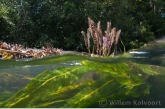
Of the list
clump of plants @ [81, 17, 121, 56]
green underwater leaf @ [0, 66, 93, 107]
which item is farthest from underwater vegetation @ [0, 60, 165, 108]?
clump of plants @ [81, 17, 121, 56]

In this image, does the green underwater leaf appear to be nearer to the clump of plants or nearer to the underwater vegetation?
the underwater vegetation

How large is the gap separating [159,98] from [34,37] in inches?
415

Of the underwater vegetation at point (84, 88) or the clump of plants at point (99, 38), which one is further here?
the clump of plants at point (99, 38)

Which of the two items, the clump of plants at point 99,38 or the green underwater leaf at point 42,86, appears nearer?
the green underwater leaf at point 42,86

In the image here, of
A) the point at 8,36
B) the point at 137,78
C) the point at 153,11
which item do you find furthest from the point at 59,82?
the point at 153,11

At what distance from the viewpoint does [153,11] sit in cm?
1580

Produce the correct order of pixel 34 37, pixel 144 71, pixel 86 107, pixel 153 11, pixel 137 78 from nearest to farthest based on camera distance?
pixel 86 107, pixel 137 78, pixel 144 71, pixel 34 37, pixel 153 11

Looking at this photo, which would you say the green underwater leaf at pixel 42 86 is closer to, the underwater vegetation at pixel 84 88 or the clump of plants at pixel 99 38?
the underwater vegetation at pixel 84 88

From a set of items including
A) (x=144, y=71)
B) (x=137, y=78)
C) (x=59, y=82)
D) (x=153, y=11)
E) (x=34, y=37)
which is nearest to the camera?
(x=59, y=82)

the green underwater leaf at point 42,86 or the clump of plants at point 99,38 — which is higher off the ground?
the clump of plants at point 99,38

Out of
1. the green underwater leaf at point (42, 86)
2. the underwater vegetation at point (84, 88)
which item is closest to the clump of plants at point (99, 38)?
the underwater vegetation at point (84, 88)

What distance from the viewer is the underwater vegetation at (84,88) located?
8.10ft

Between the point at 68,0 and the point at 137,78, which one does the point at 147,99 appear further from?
the point at 68,0

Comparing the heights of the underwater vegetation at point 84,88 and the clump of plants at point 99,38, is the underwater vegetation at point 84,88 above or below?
below
